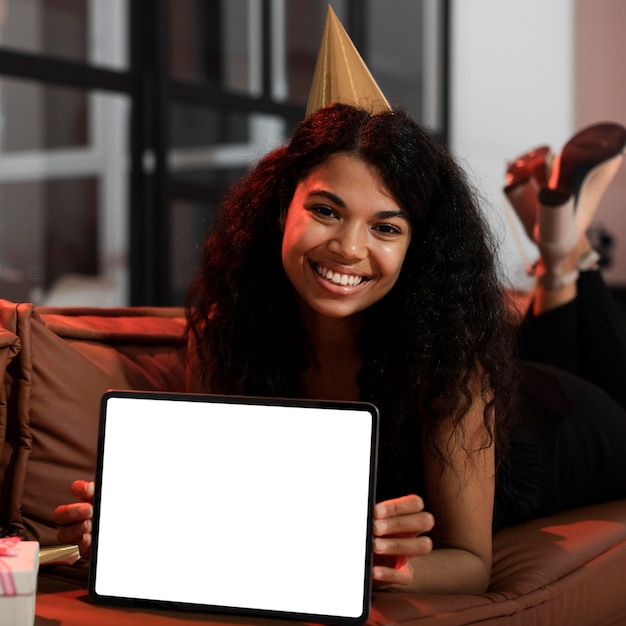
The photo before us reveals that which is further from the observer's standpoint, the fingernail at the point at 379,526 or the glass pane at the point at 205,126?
the glass pane at the point at 205,126

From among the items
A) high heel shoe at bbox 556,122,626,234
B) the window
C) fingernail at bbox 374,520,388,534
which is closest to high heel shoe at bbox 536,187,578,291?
high heel shoe at bbox 556,122,626,234

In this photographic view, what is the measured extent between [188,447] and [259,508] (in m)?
0.09

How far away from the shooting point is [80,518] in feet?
3.13

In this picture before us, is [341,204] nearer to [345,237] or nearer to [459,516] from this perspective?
[345,237]

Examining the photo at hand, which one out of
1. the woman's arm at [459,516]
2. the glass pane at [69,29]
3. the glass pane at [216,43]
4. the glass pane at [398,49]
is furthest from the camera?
the glass pane at [398,49]

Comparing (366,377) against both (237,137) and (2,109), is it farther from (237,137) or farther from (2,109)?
(237,137)

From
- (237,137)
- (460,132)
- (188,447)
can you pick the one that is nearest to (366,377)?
(188,447)

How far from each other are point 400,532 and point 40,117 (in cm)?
257

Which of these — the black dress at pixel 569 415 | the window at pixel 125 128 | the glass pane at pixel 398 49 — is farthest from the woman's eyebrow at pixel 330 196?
the glass pane at pixel 398 49

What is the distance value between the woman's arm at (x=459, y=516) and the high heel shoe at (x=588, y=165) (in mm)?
843

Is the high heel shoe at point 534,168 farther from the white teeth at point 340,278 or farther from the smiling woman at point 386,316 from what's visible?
the white teeth at point 340,278

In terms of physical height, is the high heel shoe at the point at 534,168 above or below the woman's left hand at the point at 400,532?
above

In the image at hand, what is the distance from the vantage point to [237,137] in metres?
3.78

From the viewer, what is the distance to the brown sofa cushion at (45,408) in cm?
114
